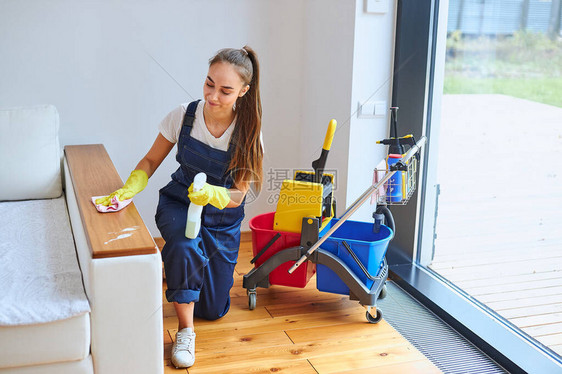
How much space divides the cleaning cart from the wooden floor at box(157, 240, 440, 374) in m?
0.10

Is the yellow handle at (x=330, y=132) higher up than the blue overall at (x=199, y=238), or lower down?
higher up

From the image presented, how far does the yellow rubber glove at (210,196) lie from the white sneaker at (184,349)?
1.55 feet

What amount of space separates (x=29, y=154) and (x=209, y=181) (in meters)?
0.82

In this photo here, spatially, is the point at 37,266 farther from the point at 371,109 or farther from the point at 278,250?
the point at 371,109

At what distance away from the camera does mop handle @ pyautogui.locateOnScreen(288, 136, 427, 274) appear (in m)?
2.01

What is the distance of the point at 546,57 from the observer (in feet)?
6.68

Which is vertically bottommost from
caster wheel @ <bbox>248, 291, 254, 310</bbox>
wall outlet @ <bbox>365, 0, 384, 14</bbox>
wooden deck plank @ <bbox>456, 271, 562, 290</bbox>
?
caster wheel @ <bbox>248, 291, 254, 310</bbox>

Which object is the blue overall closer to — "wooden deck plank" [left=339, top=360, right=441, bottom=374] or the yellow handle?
the yellow handle

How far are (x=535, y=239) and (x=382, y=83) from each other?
37.8 inches

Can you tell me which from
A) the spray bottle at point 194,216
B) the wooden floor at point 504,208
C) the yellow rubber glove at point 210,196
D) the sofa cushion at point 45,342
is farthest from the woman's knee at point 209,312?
the wooden floor at point 504,208

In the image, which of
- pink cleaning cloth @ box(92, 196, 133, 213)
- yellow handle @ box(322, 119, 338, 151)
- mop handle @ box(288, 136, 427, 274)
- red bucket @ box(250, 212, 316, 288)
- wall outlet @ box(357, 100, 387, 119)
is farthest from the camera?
wall outlet @ box(357, 100, 387, 119)

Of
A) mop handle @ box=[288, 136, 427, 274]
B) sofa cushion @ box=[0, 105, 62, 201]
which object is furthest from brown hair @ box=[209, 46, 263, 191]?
sofa cushion @ box=[0, 105, 62, 201]

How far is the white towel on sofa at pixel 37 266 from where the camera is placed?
5.20 feet

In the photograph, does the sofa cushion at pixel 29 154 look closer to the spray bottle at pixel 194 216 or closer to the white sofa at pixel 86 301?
the white sofa at pixel 86 301
